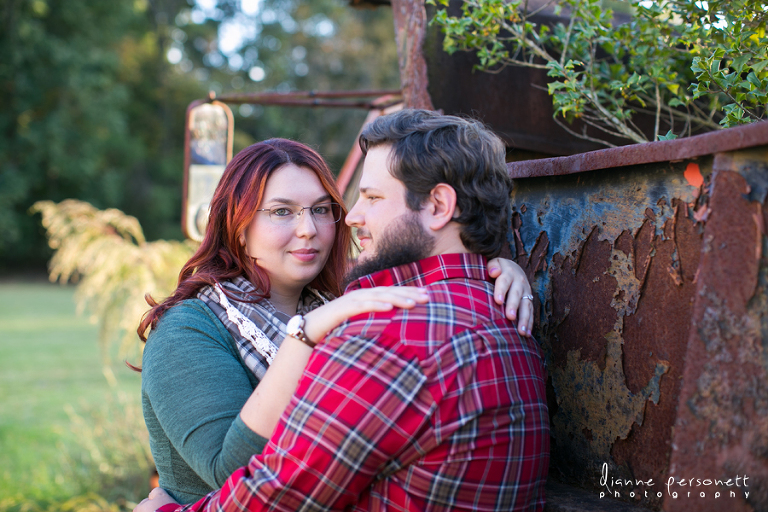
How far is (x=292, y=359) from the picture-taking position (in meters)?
1.53

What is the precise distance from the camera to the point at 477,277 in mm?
1643

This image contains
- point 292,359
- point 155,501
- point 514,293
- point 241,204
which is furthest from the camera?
point 241,204

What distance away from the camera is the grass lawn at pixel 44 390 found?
574cm

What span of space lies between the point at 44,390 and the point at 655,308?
994cm

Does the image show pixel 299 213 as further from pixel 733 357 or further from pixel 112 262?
pixel 112 262

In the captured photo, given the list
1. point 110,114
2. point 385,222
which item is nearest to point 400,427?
point 385,222

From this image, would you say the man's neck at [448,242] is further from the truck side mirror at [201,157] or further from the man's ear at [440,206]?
the truck side mirror at [201,157]

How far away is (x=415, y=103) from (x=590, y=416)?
1.56 meters

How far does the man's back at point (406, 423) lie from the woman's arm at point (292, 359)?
0.05 meters

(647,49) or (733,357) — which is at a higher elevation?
(647,49)

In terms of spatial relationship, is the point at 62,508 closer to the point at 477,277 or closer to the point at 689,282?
the point at 477,277

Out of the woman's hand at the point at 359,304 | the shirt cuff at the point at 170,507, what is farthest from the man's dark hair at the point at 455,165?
the shirt cuff at the point at 170,507

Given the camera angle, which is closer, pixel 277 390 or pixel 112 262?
pixel 277 390

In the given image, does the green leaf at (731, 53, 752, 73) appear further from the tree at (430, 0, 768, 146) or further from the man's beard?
the man's beard
